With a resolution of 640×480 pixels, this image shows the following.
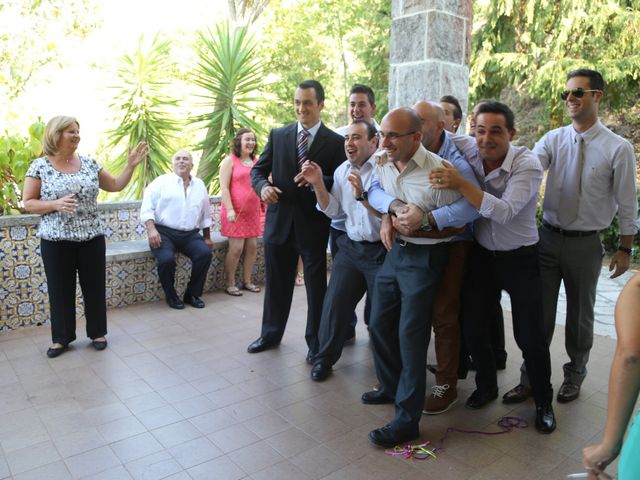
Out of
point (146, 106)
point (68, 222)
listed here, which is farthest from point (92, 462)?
point (146, 106)

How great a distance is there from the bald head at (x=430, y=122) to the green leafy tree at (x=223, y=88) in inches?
201

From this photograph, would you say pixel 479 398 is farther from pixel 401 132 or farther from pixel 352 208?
pixel 401 132

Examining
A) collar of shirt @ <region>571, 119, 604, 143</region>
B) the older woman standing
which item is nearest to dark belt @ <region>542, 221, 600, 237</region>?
collar of shirt @ <region>571, 119, 604, 143</region>

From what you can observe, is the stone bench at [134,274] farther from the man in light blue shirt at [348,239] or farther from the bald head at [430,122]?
the bald head at [430,122]

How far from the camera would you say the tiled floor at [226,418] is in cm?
260

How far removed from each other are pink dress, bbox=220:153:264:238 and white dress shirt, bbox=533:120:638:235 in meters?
3.19

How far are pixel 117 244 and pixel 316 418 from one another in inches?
131

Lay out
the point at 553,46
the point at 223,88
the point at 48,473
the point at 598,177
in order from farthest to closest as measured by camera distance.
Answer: the point at 553,46
the point at 223,88
the point at 598,177
the point at 48,473

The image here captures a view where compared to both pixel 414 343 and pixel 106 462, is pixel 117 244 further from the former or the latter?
pixel 414 343

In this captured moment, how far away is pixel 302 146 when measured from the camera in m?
3.67

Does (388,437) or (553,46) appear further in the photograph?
(553,46)

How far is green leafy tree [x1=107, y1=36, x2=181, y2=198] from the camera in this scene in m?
7.34

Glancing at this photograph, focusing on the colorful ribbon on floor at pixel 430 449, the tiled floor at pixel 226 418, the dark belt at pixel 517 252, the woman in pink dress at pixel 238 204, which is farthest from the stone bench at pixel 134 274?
the dark belt at pixel 517 252

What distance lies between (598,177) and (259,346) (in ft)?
8.18
